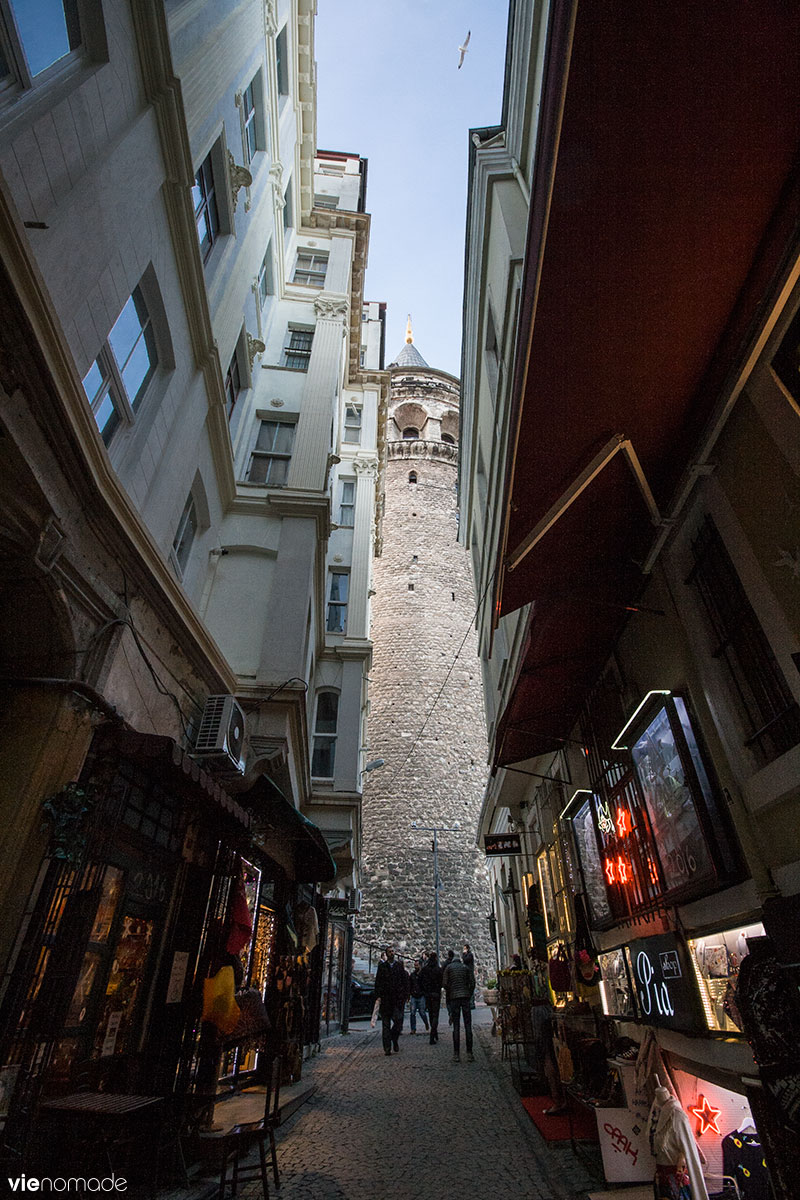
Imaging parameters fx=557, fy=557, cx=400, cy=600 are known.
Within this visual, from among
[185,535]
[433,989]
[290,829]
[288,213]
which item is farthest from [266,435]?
[433,989]

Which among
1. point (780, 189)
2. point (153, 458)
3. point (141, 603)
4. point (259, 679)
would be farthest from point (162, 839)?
point (780, 189)

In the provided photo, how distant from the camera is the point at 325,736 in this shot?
42.3 ft

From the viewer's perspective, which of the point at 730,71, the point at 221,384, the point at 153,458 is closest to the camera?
the point at 730,71

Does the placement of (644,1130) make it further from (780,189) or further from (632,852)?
(780,189)

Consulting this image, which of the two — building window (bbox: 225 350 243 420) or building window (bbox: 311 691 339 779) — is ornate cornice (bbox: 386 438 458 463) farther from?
building window (bbox: 225 350 243 420)

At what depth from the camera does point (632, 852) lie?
16.1 feet

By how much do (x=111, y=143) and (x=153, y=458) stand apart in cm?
271

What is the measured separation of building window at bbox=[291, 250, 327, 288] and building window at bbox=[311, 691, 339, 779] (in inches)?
436

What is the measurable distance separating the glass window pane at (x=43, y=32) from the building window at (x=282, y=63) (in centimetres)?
1021

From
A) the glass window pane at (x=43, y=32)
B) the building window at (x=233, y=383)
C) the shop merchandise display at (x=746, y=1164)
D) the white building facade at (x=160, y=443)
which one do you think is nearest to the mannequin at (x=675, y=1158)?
the shop merchandise display at (x=746, y=1164)

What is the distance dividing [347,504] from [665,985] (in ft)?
50.3

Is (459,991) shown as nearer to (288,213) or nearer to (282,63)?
(288,213)

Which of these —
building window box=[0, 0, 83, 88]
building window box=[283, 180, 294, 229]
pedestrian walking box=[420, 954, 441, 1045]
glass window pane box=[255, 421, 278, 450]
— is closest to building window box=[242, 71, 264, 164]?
building window box=[283, 180, 294, 229]

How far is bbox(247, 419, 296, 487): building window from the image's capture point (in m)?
10.6
